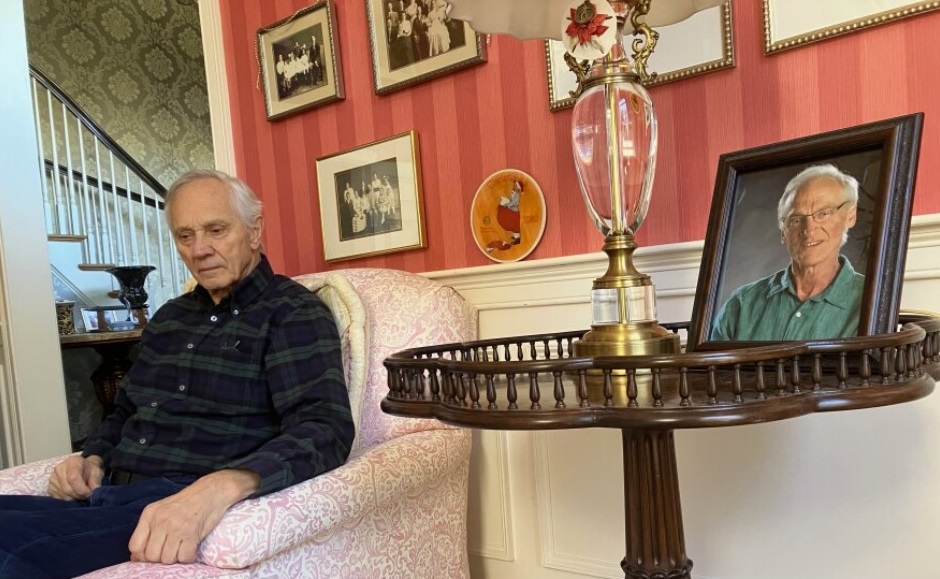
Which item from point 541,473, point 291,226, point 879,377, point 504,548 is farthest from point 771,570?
point 291,226

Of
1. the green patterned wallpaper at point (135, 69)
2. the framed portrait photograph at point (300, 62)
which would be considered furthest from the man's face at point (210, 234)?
the green patterned wallpaper at point (135, 69)

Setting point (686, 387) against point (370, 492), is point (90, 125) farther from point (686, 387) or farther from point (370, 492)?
point (686, 387)

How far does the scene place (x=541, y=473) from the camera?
1.70 m

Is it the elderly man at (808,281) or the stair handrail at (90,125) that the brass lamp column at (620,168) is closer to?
the elderly man at (808,281)

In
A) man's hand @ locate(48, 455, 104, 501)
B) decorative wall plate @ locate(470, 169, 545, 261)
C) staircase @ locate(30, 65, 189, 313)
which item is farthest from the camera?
staircase @ locate(30, 65, 189, 313)

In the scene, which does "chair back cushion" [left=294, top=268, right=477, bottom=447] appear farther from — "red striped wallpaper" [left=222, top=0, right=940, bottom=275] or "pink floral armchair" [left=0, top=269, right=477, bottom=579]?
"red striped wallpaper" [left=222, top=0, right=940, bottom=275]

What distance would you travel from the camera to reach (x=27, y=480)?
60.0 inches

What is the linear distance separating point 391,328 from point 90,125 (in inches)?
159

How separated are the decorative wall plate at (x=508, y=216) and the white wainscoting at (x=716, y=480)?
64 mm

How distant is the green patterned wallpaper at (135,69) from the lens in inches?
197

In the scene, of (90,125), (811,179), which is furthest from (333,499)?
(90,125)

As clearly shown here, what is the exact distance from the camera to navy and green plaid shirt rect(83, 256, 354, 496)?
1330 millimetres

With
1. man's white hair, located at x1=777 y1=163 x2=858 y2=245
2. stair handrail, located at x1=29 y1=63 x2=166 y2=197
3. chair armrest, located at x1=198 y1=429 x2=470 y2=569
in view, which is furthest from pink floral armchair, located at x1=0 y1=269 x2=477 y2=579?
stair handrail, located at x1=29 y1=63 x2=166 y2=197

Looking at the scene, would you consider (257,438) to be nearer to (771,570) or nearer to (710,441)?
(710,441)
